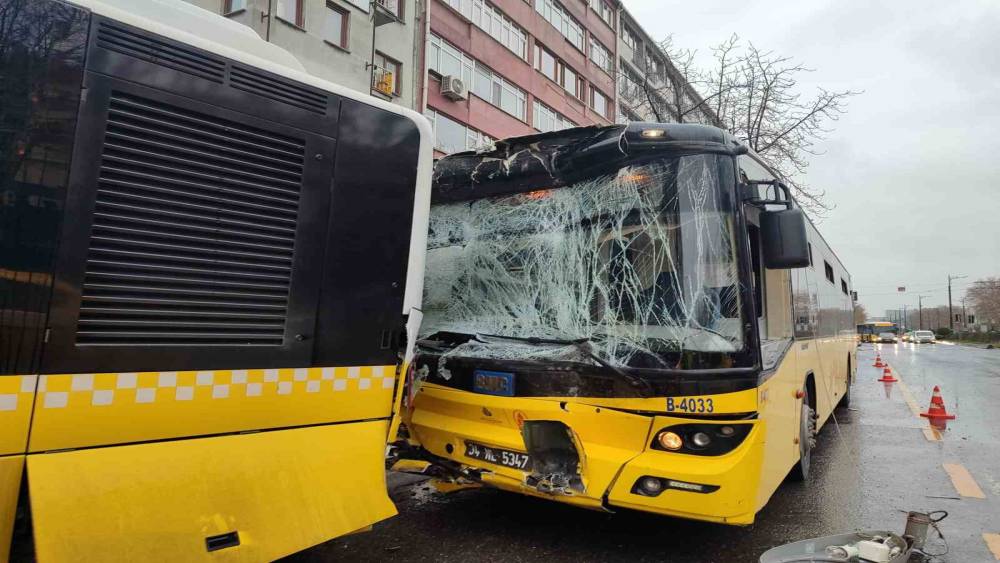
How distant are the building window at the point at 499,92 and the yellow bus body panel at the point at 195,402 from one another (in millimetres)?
20184

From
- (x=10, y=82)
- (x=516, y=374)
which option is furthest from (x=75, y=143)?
(x=516, y=374)

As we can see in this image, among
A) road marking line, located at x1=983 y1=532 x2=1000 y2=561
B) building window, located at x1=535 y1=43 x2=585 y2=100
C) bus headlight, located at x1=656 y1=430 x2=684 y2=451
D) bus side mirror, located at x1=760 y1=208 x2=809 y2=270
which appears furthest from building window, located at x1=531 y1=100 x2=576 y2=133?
bus headlight, located at x1=656 y1=430 x2=684 y2=451

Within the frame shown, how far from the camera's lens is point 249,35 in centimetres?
300

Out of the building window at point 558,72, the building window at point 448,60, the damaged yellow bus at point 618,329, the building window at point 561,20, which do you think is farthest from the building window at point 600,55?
the damaged yellow bus at point 618,329

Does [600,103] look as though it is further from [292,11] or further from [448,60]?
[292,11]

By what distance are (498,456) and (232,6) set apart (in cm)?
1529

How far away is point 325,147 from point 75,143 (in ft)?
3.25

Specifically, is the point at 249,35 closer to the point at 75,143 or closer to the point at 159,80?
the point at 159,80

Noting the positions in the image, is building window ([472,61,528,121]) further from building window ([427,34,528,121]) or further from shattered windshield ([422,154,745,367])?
shattered windshield ([422,154,745,367])

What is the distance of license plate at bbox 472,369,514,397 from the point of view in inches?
142

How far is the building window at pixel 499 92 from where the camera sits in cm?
2223

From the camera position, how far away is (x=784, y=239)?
358cm

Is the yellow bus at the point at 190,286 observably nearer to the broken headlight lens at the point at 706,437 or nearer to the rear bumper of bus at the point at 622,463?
the rear bumper of bus at the point at 622,463

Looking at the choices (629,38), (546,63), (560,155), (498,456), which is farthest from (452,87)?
(629,38)
